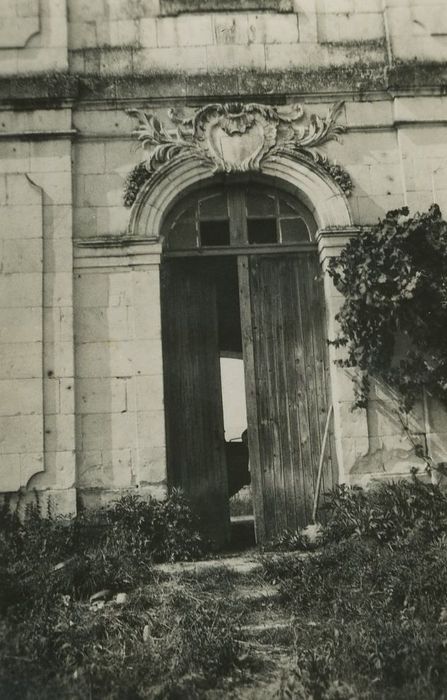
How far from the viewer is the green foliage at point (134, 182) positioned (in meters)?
7.99

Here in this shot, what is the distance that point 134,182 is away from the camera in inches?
316

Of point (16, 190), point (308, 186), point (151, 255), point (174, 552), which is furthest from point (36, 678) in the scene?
point (308, 186)

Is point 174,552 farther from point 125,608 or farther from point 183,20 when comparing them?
point 183,20

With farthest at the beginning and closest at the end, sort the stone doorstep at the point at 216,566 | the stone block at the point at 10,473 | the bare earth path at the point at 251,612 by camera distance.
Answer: the stone block at the point at 10,473, the stone doorstep at the point at 216,566, the bare earth path at the point at 251,612

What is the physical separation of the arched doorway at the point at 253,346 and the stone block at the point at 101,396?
0.54m

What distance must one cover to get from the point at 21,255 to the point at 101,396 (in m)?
1.64

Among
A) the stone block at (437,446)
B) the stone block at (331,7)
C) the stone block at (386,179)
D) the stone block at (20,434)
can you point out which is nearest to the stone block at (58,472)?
the stone block at (20,434)

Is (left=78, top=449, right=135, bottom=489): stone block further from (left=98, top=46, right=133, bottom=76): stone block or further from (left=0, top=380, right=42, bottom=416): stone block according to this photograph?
(left=98, top=46, right=133, bottom=76): stone block

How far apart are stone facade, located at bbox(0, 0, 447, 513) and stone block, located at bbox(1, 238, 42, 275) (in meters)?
0.01

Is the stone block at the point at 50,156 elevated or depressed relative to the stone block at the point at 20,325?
elevated

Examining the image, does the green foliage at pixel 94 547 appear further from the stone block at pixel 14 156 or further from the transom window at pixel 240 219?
the stone block at pixel 14 156

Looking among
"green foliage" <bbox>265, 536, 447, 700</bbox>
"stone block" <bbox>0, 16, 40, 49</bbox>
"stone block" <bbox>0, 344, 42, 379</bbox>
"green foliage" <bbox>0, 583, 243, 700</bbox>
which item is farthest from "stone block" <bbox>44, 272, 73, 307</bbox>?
"green foliage" <bbox>265, 536, 447, 700</bbox>

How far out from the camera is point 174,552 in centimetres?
705

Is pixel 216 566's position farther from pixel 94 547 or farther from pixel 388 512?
pixel 388 512
